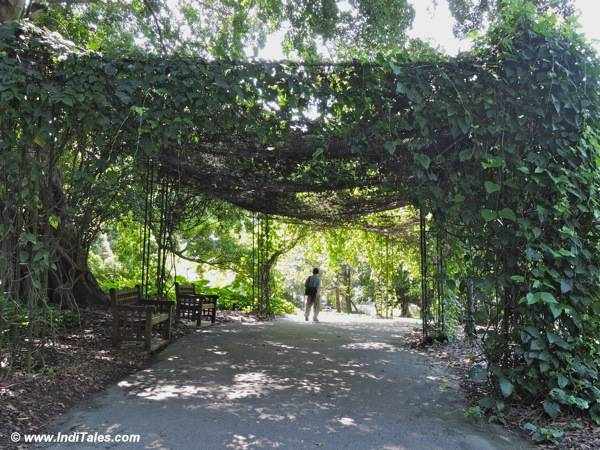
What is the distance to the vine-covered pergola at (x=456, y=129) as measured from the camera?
406 cm

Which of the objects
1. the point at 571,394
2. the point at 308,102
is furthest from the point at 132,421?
the point at 571,394

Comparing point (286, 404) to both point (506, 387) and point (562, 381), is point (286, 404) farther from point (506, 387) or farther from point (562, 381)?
point (562, 381)

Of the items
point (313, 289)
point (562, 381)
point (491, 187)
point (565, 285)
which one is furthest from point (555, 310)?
point (313, 289)

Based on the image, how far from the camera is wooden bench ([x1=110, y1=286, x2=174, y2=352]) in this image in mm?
6480

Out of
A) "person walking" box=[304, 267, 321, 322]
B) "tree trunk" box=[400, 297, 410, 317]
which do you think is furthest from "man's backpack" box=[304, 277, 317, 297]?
"tree trunk" box=[400, 297, 410, 317]

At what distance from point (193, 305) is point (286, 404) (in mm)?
5866

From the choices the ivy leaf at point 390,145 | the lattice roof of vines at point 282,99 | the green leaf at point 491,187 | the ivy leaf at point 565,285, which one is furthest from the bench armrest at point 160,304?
the ivy leaf at point 565,285

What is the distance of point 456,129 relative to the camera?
436cm

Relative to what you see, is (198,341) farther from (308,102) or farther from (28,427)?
(308,102)

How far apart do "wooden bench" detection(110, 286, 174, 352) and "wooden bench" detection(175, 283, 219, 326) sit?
189 centimetres

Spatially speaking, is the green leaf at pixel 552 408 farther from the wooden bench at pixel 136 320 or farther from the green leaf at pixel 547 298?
the wooden bench at pixel 136 320

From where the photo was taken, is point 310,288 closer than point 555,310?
No

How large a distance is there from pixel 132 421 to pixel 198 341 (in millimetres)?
4076

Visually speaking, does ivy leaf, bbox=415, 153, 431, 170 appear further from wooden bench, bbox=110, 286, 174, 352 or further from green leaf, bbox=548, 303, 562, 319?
wooden bench, bbox=110, 286, 174, 352
